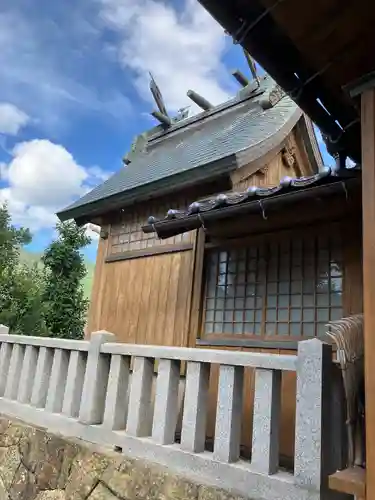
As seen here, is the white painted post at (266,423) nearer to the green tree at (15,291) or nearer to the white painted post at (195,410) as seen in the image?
the white painted post at (195,410)

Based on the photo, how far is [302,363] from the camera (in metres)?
2.28

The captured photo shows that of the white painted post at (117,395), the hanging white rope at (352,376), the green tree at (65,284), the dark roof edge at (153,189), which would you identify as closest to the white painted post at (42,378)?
the white painted post at (117,395)

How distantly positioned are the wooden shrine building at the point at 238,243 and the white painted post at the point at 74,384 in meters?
1.28

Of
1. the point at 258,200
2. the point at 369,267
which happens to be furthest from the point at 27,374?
the point at 369,267

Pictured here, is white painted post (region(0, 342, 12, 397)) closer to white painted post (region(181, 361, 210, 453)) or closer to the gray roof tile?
the gray roof tile

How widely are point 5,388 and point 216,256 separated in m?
2.85

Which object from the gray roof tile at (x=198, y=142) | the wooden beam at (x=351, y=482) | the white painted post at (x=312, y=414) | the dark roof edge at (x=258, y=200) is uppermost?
the gray roof tile at (x=198, y=142)

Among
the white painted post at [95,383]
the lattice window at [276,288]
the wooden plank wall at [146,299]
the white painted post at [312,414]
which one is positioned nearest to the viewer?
the white painted post at [312,414]

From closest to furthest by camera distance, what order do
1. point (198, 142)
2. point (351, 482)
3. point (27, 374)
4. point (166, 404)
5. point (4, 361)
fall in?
point (351, 482) → point (166, 404) → point (27, 374) → point (4, 361) → point (198, 142)

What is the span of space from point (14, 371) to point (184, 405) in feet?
8.20

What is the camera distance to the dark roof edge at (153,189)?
4627mm

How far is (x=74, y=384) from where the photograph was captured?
365 cm

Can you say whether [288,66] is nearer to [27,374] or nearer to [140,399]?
Result: [140,399]

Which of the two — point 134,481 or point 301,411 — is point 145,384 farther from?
point 301,411
